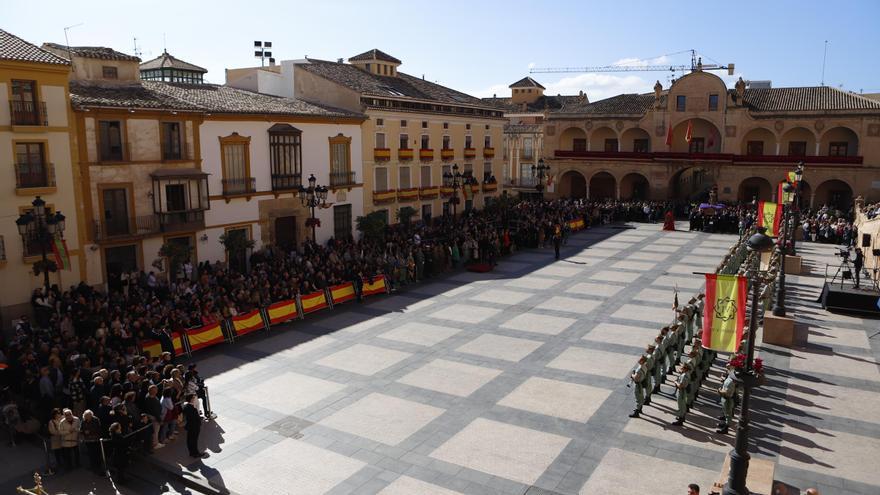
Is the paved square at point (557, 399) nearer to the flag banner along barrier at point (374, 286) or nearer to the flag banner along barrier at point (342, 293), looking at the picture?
the flag banner along barrier at point (342, 293)

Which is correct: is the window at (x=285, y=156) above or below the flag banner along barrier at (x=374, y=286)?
above

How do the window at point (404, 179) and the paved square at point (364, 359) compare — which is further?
the window at point (404, 179)

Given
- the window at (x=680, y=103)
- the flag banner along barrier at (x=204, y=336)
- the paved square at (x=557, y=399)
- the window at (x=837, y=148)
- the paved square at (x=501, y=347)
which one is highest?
the window at (x=680, y=103)

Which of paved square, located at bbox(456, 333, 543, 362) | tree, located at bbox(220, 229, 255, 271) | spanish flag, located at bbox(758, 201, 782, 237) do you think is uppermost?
spanish flag, located at bbox(758, 201, 782, 237)

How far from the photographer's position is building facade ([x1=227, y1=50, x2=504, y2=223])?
36.7m

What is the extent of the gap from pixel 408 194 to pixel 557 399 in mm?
26246

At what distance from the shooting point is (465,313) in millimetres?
21938

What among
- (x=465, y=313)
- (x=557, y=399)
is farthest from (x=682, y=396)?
(x=465, y=313)

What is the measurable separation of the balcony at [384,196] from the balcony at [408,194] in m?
0.65

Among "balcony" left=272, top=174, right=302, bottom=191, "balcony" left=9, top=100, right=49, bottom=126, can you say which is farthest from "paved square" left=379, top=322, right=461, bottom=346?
"balcony" left=9, top=100, right=49, bottom=126

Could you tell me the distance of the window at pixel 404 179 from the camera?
129 feet

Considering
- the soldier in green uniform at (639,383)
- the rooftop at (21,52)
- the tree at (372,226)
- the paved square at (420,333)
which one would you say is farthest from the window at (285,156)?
the soldier in green uniform at (639,383)

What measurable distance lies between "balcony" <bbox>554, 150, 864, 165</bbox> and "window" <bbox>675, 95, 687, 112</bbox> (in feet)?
12.6

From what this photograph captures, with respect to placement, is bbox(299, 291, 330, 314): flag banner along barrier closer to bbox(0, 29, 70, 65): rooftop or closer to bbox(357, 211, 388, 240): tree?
bbox(357, 211, 388, 240): tree
